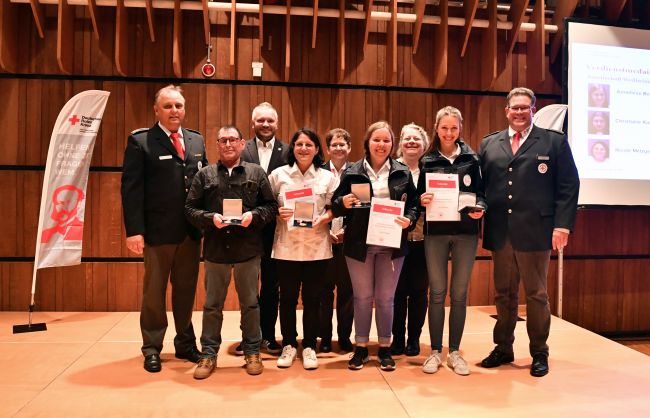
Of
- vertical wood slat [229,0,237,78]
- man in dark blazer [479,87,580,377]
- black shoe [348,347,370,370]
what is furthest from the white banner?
man in dark blazer [479,87,580,377]

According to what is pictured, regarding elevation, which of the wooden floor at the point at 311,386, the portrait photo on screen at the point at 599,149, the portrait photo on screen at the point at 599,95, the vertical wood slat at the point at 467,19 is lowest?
the wooden floor at the point at 311,386

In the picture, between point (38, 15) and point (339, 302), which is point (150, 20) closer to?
point (38, 15)

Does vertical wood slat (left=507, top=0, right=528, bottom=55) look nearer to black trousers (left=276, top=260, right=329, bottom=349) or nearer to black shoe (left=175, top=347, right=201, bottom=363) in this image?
black trousers (left=276, top=260, right=329, bottom=349)

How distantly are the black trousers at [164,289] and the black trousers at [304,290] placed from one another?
54 centimetres

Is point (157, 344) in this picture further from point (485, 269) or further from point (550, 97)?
point (550, 97)

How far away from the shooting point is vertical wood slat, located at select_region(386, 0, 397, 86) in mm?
4160

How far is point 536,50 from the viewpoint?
4457mm

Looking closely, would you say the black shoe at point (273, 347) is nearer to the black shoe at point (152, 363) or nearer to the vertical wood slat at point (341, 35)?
the black shoe at point (152, 363)

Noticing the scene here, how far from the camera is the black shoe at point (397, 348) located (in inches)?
120

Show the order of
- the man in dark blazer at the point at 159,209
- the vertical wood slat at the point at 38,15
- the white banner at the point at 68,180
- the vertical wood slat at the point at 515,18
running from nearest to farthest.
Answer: the man in dark blazer at the point at 159,209, the white banner at the point at 68,180, the vertical wood slat at the point at 38,15, the vertical wood slat at the point at 515,18

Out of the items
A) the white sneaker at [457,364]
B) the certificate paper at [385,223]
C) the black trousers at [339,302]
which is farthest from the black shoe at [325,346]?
the certificate paper at [385,223]

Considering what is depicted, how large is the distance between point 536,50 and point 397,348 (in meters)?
3.14

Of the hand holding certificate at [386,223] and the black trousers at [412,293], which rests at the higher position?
the hand holding certificate at [386,223]

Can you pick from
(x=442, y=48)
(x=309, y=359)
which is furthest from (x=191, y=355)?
(x=442, y=48)
